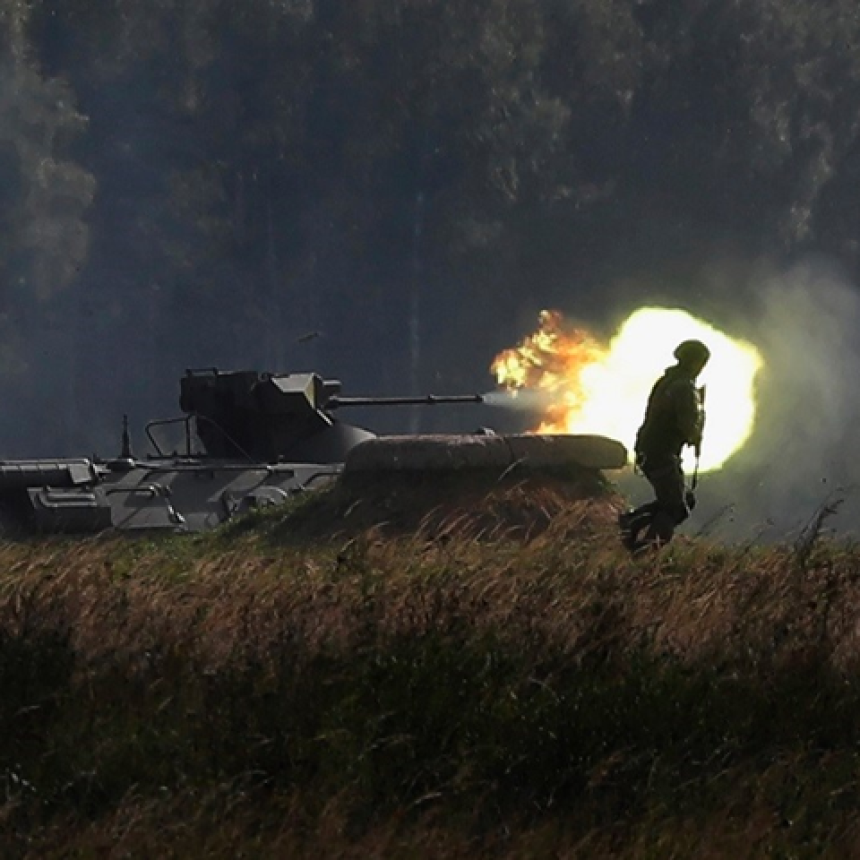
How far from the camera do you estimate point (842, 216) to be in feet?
237

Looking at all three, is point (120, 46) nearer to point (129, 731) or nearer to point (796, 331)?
point (796, 331)

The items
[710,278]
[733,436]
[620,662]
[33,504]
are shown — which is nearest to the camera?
[620,662]

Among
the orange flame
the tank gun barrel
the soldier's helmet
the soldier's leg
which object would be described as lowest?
the soldier's leg

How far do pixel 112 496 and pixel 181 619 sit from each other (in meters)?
12.6

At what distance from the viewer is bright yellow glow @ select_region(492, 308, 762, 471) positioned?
26.9 metres

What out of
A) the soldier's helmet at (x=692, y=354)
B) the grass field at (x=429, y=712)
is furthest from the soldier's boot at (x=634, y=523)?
the grass field at (x=429, y=712)

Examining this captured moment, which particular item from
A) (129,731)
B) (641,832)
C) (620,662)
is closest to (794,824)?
(641,832)

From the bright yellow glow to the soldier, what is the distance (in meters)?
7.67

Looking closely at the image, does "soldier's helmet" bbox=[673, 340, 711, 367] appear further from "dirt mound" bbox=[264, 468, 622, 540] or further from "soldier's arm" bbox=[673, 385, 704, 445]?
"dirt mound" bbox=[264, 468, 622, 540]

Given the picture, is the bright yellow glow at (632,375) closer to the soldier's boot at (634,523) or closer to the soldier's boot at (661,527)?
the soldier's boot at (661,527)

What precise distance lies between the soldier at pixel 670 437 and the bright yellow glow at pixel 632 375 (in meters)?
7.67

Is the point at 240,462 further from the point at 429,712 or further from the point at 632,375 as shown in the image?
the point at 429,712

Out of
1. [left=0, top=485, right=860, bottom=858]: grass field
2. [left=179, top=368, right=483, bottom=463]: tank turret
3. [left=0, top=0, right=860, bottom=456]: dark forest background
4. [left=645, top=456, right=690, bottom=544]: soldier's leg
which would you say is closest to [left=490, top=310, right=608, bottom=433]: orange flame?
[left=179, top=368, right=483, bottom=463]: tank turret

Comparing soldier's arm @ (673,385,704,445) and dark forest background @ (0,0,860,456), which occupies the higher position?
dark forest background @ (0,0,860,456)
